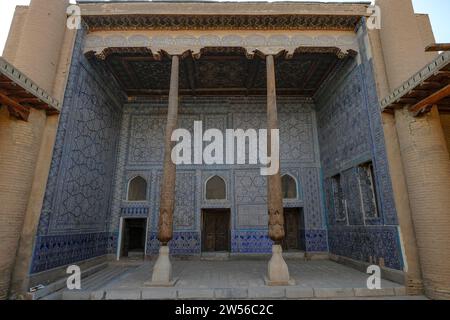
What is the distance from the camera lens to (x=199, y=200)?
8.06m

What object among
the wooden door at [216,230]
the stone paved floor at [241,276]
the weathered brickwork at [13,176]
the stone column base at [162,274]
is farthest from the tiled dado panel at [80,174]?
the wooden door at [216,230]

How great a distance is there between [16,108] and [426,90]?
7.22m

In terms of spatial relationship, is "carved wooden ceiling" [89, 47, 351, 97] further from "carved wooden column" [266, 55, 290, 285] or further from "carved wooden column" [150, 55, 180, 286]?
"carved wooden column" [266, 55, 290, 285]

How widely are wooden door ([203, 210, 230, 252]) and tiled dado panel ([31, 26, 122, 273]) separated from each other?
3085 mm

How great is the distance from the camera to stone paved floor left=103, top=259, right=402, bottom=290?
15.1ft

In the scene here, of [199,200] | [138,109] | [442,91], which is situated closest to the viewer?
[442,91]

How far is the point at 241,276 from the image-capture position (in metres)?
5.32

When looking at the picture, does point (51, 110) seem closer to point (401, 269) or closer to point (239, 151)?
point (239, 151)

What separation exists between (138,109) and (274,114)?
5.50 m

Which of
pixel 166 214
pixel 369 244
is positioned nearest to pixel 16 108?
pixel 166 214

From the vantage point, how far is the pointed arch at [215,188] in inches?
323

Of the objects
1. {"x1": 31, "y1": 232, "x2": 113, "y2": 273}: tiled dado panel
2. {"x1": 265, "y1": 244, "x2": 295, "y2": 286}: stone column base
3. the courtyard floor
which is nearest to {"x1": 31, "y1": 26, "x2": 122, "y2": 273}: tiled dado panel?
{"x1": 31, "y1": 232, "x2": 113, "y2": 273}: tiled dado panel
